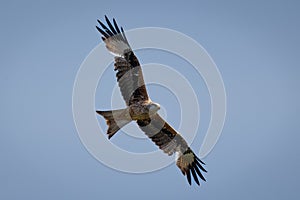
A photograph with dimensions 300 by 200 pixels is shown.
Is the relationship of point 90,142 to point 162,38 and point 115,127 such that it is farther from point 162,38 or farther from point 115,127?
point 162,38

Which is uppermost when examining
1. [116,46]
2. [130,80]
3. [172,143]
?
[116,46]

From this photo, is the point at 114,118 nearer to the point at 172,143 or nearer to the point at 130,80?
the point at 130,80

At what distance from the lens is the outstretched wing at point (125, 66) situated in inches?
527

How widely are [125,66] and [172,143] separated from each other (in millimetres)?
2049

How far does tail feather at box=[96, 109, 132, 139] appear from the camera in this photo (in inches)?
525

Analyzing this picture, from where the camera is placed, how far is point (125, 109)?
1338 centimetres

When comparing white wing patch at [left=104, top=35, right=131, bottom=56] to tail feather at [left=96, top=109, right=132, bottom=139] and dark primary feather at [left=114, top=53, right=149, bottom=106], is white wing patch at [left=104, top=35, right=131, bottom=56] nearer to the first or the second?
dark primary feather at [left=114, top=53, right=149, bottom=106]

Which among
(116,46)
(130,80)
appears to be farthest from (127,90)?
(116,46)


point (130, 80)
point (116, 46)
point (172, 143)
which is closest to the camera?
point (130, 80)

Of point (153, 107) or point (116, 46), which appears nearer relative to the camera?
point (153, 107)

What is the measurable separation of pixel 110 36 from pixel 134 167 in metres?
2.88

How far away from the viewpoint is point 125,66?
13.4 m

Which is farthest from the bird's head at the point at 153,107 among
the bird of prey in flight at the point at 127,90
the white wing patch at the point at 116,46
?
the white wing patch at the point at 116,46

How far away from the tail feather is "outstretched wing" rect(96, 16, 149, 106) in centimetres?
23
